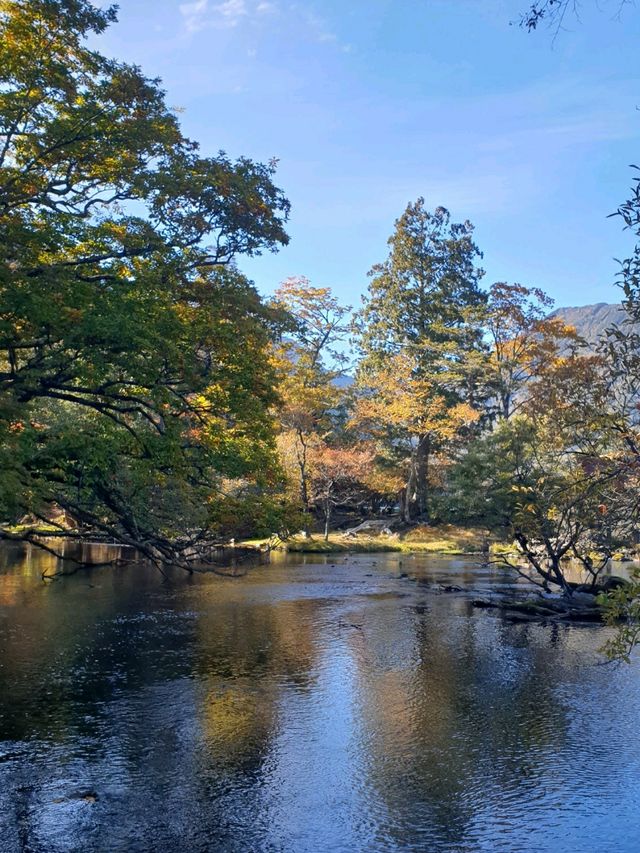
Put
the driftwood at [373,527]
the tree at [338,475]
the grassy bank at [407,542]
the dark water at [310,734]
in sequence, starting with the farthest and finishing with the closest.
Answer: the driftwood at [373,527] → the tree at [338,475] → the grassy bank at [407,542] → the dark water at [310,734]

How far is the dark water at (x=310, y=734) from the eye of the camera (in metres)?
10.1

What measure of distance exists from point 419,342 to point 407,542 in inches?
772

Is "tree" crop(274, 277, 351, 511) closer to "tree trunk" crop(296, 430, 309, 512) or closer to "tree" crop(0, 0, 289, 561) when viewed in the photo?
"tree trunk" crop(296, 430, 309, 512)

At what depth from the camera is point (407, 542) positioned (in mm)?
54844

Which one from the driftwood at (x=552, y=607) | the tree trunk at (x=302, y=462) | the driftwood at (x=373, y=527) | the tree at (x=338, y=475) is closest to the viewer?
the driftwood at (x=552, y=607)

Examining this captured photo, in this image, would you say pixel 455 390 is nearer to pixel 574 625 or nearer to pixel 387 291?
pixel 387 291

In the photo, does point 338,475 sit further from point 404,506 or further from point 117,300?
point 117,300

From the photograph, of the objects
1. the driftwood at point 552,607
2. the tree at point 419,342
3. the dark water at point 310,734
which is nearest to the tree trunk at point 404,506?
the tree at point 419,342

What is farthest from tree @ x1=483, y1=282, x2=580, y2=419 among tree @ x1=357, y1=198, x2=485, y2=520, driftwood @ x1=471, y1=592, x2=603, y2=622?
driftwood @ x1=471, y1=592, x2=603, y2=622

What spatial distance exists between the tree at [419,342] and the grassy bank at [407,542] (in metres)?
4.32

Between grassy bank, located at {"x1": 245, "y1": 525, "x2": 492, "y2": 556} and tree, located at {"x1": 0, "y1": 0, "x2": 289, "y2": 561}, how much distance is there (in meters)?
32.2

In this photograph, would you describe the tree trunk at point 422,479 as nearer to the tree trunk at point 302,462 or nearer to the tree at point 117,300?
the tree trunk at point 302,462

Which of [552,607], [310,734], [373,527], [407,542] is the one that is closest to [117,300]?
[310,734]

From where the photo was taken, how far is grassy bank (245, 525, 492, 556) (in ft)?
166
